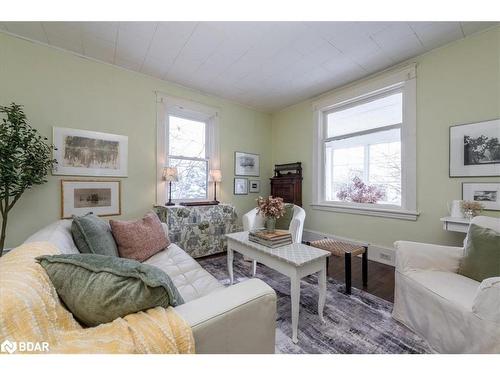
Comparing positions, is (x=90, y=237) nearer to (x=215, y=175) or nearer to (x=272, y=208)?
(x=272, y=208)

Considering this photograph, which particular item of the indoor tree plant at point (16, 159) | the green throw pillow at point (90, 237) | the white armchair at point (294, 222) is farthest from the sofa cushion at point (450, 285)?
the indoor tree plant at point (16, 159)

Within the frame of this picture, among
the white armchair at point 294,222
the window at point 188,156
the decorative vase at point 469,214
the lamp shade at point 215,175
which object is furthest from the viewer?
the lamp shade at point 215,175

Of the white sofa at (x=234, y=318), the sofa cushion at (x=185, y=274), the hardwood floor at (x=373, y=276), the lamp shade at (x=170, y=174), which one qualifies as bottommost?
the hardwood floor at (x=373, y=276)

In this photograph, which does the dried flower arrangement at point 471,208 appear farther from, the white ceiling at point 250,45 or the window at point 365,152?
the white ceiling at point 250,45

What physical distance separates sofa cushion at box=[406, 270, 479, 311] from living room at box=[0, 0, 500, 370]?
0.01m

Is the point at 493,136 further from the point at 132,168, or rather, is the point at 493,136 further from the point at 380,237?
the point at 132,168

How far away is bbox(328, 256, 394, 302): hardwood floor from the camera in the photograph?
2.16 meters

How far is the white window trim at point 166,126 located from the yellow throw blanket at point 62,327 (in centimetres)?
Answer: 260

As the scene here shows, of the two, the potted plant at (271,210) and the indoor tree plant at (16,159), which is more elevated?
the indoor tree plant at (16,159)

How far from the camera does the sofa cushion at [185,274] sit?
4.54 feet

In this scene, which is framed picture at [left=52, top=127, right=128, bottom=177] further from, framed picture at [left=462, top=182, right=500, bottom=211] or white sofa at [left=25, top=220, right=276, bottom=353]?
framed picture at [left=462, top=182, right=500, bottom=211]

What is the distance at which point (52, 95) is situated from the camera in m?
2.48
